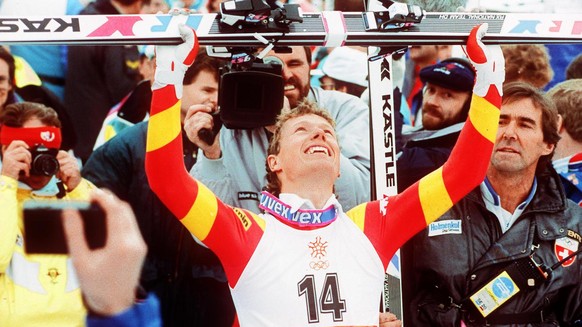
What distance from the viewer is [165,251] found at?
4723mm

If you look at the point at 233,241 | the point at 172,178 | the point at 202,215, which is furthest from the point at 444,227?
the point at 172,178

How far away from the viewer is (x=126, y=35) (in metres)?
3.66

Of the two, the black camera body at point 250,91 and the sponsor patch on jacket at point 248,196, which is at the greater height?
the black camera body at point 250,91

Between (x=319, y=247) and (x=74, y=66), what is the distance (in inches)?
66.5

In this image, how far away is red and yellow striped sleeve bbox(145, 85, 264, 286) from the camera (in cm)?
360

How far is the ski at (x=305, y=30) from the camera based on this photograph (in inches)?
144

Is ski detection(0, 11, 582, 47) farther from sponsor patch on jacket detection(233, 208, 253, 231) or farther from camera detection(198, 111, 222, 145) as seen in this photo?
camera detection(198, 111, 222, 145)

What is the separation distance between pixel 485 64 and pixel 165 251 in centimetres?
186

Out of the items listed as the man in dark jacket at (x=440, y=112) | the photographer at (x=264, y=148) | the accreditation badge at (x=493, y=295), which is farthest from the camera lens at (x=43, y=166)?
the accreditation badge at (x=493, y=295)

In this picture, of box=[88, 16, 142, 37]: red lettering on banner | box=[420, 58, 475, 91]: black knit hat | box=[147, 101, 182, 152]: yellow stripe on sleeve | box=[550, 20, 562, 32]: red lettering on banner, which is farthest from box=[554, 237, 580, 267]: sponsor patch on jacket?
box=[88, 16, 142, 37]: red lettering on banner

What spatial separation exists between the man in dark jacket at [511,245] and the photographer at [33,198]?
1.68 metres

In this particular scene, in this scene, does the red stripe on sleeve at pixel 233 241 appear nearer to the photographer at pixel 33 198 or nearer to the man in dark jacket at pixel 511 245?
the photographer at pixel 33 198

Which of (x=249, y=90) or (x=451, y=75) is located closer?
(x=249, y=90)

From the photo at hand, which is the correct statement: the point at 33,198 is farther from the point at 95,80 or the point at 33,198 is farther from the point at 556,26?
the point at 556,26
